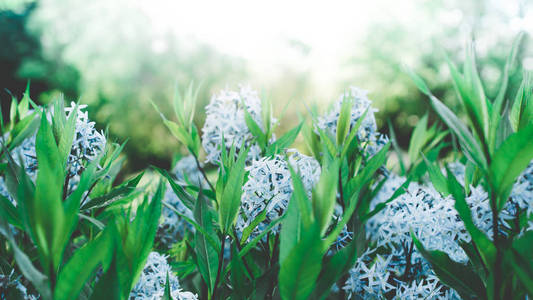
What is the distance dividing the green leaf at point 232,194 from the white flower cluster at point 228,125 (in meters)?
0.59

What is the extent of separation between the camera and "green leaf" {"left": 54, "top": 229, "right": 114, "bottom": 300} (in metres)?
0.75

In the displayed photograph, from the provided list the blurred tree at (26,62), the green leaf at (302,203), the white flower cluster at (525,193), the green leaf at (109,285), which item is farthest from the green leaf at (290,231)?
the blurred tree at (26,62)

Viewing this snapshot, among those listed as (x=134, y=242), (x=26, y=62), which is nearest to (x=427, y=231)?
(x=134, y=242)

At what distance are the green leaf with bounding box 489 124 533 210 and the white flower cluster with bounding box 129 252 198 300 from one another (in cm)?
83

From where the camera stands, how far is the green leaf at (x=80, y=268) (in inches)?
29.5

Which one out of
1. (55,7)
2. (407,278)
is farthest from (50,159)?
(55,7)

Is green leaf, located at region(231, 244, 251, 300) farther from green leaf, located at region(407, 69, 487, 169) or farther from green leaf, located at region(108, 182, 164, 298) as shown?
green leaf, located at region(407, 69, 487, 169)

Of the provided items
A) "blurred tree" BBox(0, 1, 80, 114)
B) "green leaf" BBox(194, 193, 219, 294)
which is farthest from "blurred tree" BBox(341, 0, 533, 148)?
"green leaf" BBox(194, 193, 219, 294)

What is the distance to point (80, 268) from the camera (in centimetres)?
76

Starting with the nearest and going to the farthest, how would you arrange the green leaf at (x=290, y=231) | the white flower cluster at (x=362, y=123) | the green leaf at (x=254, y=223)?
the green leaf at (x=290, y=231)
the green leaf at (x=254, y=223)
the white flower cluster at (x=362, y=123)

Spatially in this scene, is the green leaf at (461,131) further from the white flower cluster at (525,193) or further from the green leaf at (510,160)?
the white flower cluster at (525,193)

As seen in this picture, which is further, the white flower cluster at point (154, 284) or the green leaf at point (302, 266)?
the white flower cluster at point (154, 284)

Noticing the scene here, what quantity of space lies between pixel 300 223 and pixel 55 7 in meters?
20.3

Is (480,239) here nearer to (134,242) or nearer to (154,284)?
(134,242)
